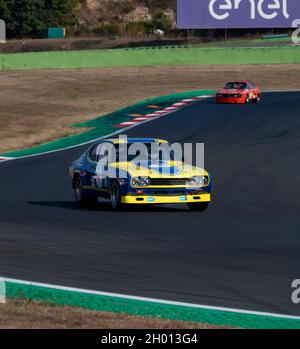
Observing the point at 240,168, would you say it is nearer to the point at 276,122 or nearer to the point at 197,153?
the point at 197,153

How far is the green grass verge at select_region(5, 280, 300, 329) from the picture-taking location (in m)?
9.64

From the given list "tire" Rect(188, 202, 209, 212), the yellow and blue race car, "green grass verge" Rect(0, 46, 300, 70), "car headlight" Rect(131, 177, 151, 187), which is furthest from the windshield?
"car headlight" Rect(131, 177, 151, 187)

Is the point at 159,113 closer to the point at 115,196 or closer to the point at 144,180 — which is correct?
the point at 115,196

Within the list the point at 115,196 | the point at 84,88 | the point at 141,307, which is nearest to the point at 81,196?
the point at 115,196

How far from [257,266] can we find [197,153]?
1794 centimetres

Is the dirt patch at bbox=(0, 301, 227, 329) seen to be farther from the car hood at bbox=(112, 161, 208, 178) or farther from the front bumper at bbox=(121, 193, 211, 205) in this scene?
the car hood at bbox=(112, 161, 208, 178)

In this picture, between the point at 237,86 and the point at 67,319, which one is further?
the point at 237,86

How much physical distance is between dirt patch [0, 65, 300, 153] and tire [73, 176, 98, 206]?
47.5 feet

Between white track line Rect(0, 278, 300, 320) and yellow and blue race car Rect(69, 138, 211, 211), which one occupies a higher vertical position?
white track line Rect(0, 278, 300, 320)

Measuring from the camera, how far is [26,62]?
197 feet

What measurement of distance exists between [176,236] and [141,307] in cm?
563

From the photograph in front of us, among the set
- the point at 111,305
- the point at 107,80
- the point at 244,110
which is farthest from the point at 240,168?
the point at 107,80

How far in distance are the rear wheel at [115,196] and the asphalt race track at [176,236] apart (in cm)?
29

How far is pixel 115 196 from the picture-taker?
1952 centimetres
